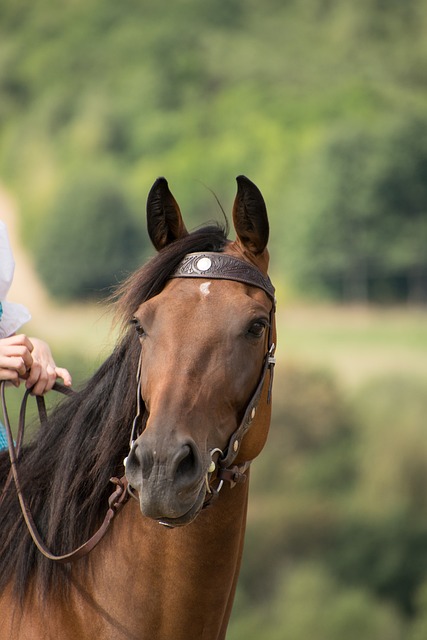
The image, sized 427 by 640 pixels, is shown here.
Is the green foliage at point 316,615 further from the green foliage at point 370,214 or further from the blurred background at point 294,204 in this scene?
the green foliage at point 370,214

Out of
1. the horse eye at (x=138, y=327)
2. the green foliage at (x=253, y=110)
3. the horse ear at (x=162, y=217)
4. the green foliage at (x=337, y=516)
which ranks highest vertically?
the green foliage at (x=253, y=110)

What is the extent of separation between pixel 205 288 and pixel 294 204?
10.9 m

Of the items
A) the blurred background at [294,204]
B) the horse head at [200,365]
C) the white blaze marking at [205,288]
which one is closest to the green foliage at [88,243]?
the blurred background at [294,204]

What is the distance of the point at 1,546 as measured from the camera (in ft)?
9.11

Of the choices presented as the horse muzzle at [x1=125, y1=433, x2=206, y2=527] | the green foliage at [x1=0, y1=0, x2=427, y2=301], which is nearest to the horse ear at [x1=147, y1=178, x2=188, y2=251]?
the horse muzzle at [x1=125, y1=433, x2=206, y2=527]

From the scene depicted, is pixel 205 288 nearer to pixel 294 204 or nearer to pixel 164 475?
pixel 164 475

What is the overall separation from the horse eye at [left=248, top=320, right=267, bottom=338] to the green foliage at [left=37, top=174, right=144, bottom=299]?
9724 millimetres

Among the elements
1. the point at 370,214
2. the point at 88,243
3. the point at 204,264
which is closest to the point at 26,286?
the point at 88,243

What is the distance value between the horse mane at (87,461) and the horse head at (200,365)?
2.6 inches

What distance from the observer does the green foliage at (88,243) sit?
41.1ft

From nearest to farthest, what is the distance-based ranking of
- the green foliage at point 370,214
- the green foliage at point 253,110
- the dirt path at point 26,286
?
the dirt path at point 26,286, the green foliage at point 370,214, the green foliage at point 253,110

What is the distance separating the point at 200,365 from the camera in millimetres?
2422

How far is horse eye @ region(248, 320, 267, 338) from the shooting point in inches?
99.6

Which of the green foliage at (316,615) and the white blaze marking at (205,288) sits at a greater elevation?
the white blaze marking at (205,288)
